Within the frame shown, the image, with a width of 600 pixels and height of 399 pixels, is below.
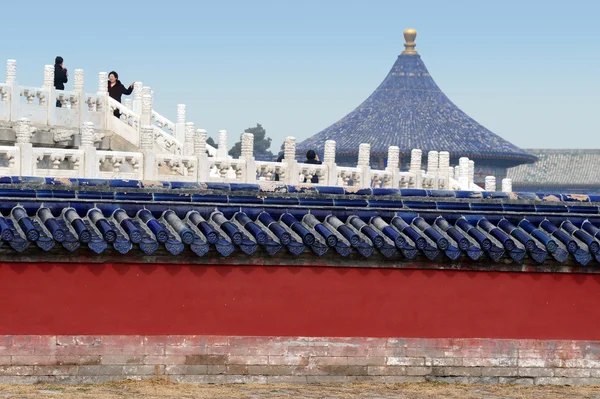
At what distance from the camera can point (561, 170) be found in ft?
198

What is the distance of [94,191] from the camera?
35.2 ft

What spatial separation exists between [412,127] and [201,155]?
31.6 m

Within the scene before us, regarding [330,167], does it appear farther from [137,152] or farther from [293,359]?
[293,359]

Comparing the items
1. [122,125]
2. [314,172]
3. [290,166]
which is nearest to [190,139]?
[290,166]

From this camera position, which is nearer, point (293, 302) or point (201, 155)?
point (293, 302)

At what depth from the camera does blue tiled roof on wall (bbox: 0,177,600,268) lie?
10.3 m

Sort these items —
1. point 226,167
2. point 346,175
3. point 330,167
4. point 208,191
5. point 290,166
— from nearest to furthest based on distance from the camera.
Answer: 1. point 208,191
2. point 226,167
3. point 290,166
4. point 330,167
5. point 346,175

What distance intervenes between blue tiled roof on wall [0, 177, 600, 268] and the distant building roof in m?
48.3

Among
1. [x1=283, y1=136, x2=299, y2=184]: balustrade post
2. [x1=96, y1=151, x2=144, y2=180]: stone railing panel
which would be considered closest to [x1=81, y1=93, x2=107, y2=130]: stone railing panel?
[x1=96, y1=151, x2=144, y2=180]: stone railing panel

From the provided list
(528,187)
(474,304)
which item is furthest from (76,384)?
(528,187)

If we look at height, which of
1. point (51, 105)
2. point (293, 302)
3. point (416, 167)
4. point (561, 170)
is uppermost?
point (51, 105)

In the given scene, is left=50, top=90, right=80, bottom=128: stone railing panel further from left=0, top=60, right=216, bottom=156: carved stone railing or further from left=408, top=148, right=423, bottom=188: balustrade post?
left=408, top=148, right=423, bottom=188: balustrade post

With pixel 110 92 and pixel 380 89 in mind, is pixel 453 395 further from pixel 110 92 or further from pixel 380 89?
pixel 380 89

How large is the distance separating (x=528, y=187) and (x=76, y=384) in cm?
5105
